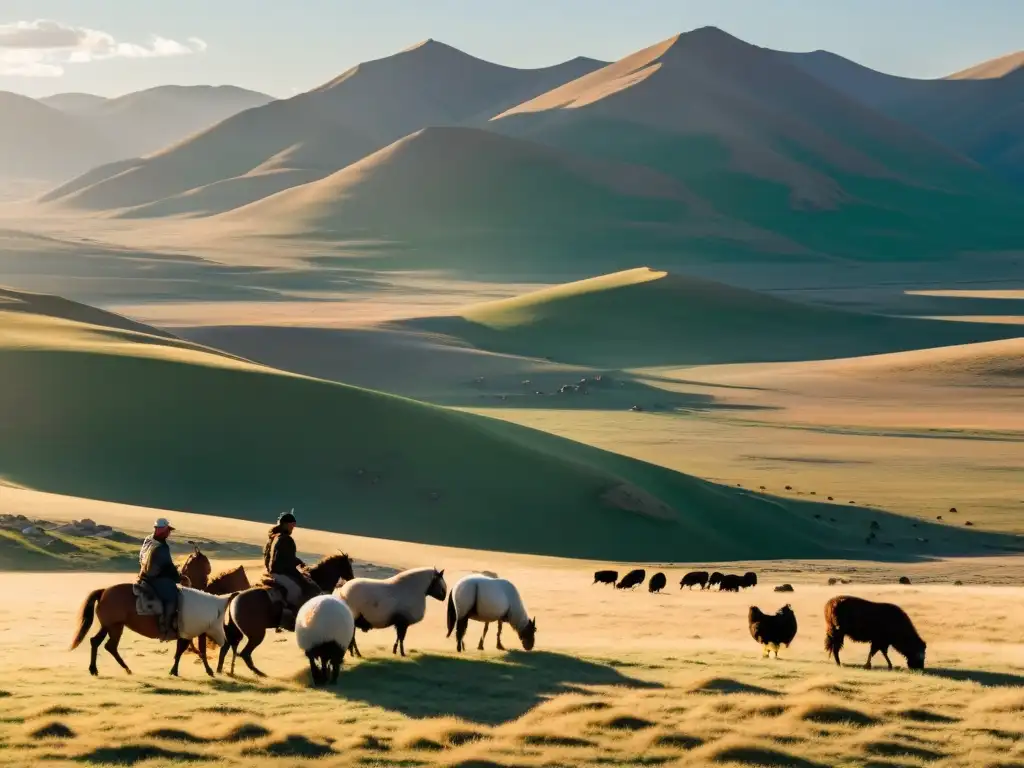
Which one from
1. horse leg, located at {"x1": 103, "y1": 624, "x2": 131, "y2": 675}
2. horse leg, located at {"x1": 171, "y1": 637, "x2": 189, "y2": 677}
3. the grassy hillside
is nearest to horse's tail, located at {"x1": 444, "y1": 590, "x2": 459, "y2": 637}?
horse leg, located at {"x1": 171, "y1": 637, "x2": 189, "y2": 677}

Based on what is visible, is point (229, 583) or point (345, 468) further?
point (345, 468)

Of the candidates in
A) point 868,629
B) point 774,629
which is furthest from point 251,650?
point 868,629

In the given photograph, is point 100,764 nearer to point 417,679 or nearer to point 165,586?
point 165,586

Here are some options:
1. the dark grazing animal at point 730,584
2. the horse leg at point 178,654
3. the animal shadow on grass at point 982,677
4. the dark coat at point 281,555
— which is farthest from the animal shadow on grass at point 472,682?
the dark grazing animal at point 730,584

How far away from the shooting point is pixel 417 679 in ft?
63.3

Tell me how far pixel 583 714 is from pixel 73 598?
11803mm

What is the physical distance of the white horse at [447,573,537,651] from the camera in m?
21.2

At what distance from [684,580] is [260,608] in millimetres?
16764

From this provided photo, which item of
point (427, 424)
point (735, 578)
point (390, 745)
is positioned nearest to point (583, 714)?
point (390, 745)

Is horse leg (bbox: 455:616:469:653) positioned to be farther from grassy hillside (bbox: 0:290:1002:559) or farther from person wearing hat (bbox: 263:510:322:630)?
grassy hillside (bbox: 0:290:1002:559)

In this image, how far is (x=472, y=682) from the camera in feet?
63.6

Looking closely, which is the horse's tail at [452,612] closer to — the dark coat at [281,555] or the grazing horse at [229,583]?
the dark coat at [281,555]

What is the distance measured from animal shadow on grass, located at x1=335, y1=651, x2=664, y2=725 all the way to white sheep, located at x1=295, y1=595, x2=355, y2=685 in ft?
1.76

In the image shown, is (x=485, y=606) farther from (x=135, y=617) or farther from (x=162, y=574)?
(x=135, y=617)
